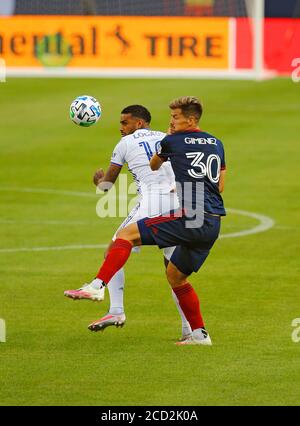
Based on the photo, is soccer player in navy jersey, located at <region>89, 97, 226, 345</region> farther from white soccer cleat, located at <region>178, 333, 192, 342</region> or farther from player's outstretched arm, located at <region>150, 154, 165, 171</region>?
white soccer cleat, located at <region>178, 333, 192, 342</region>

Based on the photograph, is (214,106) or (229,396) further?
(214,106)

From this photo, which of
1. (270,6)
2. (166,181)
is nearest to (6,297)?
(166,181)

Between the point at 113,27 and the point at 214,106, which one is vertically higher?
the point at 113,27

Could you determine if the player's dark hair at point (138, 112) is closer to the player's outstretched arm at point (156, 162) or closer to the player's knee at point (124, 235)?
the player's outstretched arm at point (156, 162)

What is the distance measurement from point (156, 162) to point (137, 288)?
139 inches

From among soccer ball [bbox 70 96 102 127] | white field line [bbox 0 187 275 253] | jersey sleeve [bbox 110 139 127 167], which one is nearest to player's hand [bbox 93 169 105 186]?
jersey sleeve [bbox 110 139 127 167]

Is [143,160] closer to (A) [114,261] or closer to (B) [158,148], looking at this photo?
(B) [158,148]

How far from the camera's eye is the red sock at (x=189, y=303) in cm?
1185

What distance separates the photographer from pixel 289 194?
2278 cm

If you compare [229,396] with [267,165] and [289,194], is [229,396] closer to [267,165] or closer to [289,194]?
[289,194]

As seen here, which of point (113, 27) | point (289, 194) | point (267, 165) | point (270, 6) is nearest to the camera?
point (289, 194)

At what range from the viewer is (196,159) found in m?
11.6

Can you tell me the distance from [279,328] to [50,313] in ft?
8.33

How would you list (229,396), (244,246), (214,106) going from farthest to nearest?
(214,106)
(244,246)
(229,396)
